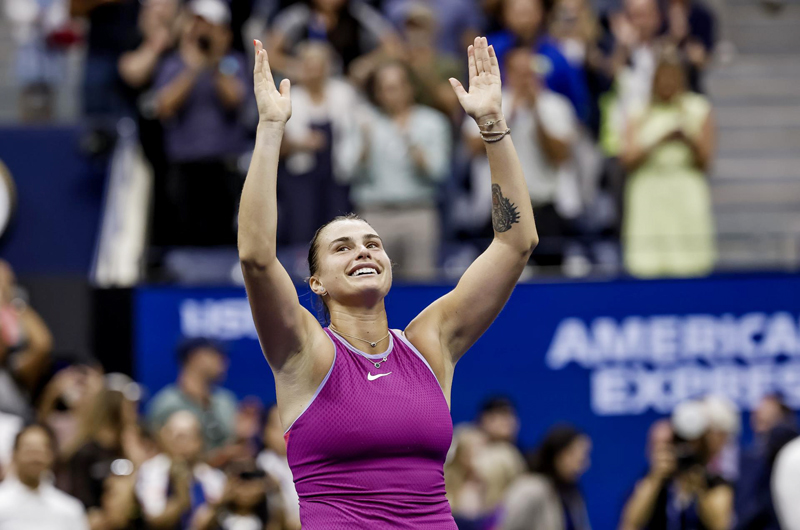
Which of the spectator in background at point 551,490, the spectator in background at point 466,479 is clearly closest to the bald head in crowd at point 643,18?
the spectator in background at point 551,490

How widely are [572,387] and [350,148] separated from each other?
216 centimetres

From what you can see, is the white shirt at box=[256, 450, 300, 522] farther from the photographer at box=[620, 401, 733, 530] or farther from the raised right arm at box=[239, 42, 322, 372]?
the raised right arm at box=[239, 42, 322, 372]

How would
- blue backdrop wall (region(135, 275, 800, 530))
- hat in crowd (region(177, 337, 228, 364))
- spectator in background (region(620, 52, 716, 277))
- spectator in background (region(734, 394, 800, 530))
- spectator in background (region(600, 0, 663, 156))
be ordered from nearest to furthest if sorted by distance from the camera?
spectator in background (region(734, 394, 800, 530)) → hat in crowd (region(177, 337, 228, 364)) → blue backdrop wall (region(135, 275, 800, 530)) → spectator in background (region(620, 52, 716, 277)) → spectator in background (region(600, 0, 663, 156))

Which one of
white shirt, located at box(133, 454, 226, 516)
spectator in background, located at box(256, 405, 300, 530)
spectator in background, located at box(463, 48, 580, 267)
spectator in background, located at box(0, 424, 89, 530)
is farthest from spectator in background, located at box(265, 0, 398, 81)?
spectator in background, located at box(0, 424, 89, 530)

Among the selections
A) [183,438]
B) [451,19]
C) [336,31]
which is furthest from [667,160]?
[183,438]

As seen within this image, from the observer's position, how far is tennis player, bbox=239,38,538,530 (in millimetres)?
3371

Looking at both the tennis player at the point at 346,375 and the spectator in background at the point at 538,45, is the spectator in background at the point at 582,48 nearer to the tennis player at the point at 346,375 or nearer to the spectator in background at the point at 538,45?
the spectator in background at the point at 538,45

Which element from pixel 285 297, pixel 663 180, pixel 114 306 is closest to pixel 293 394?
pixel 285 297

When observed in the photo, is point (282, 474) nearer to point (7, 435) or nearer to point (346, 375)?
point (7, 435)

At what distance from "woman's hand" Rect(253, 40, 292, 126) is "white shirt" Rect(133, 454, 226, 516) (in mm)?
3844

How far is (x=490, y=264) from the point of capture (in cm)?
379

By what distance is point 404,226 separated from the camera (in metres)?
8.65

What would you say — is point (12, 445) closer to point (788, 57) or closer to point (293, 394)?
point (293, 394)

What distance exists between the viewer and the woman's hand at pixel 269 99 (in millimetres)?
3465
